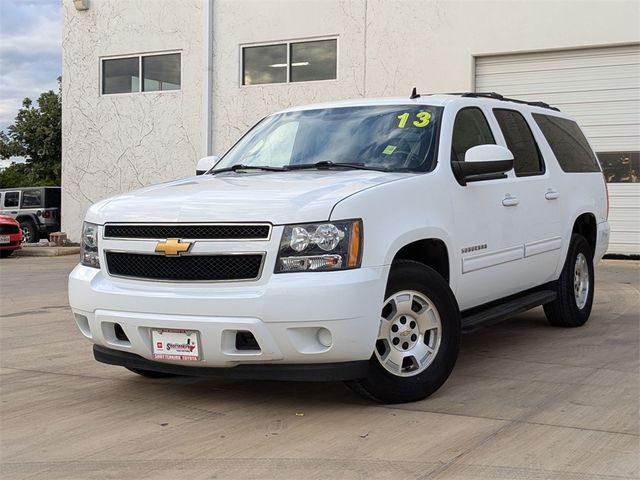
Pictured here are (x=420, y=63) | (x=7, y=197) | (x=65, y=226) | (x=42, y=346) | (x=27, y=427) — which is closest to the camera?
(x=27, y=427)

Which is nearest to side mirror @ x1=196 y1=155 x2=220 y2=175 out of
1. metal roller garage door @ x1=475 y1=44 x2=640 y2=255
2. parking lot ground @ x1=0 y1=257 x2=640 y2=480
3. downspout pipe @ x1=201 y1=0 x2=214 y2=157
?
parking lot ground @ x1=0 y1=257 x2=640 y2=480

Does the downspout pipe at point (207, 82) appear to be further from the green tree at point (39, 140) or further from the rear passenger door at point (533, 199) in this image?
the green tree at point (39, 140)

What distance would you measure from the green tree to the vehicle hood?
41.8 metres

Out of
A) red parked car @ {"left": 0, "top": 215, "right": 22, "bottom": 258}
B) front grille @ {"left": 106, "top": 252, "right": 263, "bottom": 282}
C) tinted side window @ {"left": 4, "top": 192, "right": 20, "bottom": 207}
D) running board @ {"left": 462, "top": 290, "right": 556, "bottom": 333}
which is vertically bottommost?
red parked car @ {"left": 0, "top": 215, "right": 22, "bottom": 258}

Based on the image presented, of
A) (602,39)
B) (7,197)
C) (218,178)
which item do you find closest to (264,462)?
(218,178)

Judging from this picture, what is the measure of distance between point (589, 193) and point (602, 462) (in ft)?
14.3

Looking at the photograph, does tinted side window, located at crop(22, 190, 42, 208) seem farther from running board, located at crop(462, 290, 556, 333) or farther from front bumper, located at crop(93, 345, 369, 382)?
front bumper, located at crop(93, 345, 369, 382)

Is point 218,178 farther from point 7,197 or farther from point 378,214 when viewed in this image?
point 7,197

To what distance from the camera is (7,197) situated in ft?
85.8

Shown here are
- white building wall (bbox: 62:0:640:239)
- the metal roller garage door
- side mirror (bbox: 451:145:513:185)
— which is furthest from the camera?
white building wall (bbox: 62:0:640:239)

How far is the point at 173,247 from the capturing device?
4.89m

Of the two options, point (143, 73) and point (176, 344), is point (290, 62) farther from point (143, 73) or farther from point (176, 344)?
point (176, 344)

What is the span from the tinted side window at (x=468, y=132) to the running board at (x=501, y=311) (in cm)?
110

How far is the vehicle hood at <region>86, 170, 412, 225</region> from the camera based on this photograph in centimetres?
477
